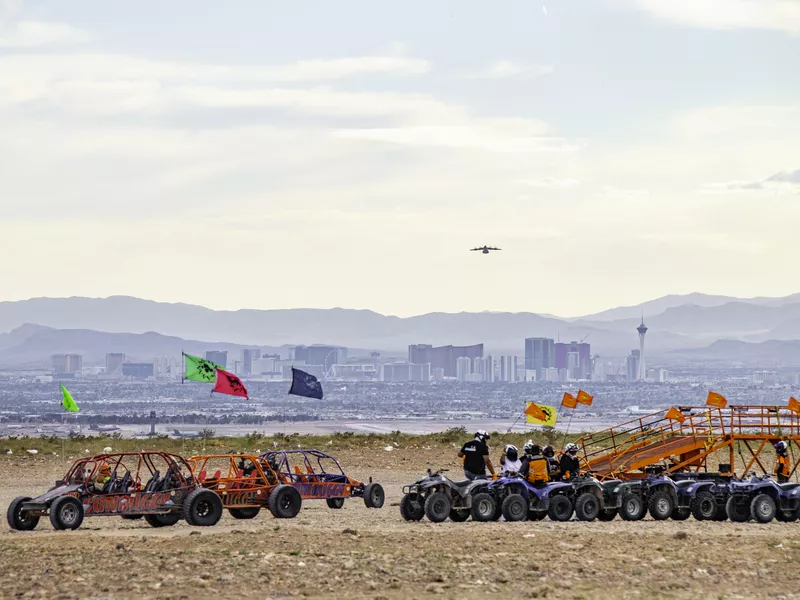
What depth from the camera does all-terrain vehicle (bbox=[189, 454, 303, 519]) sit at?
28.9 m

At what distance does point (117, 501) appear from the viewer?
27.0 m

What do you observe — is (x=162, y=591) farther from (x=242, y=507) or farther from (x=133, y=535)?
(x=242, y=507)

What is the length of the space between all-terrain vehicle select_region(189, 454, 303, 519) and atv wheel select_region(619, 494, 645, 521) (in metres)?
6.77

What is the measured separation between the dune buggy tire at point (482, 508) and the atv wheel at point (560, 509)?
1.23 metres

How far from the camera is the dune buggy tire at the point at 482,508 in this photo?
27.8 metres

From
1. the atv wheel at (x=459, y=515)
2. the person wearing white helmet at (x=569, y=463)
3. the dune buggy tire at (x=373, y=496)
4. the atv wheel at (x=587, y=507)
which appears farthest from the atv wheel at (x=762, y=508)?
the dune buggy tire at (x=373, y=496)

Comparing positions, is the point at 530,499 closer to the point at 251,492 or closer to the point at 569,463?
the point at 569,463

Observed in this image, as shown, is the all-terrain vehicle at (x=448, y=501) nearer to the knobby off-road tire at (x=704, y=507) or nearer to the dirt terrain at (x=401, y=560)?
the dirt terrain at (x=401, y=560)

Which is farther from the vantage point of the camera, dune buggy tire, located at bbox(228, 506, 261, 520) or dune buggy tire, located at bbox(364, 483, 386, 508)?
dune buggy tire, located at bbox(364, 483, 386, 508)

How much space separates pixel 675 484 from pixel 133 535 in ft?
37.1

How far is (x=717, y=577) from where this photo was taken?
798 inches

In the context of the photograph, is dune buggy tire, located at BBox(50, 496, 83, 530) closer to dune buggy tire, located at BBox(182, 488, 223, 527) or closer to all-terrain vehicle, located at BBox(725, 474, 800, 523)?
dune buggy tire, located at BBox(182, 488, 223, 527)

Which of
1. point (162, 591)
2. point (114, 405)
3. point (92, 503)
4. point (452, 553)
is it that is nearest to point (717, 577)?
point (452, 553)

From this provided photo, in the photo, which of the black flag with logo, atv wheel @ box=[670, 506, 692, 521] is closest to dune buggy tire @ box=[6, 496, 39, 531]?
atv wheel @ box=[670, 506, 692, 521]
